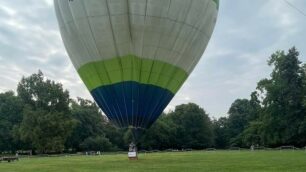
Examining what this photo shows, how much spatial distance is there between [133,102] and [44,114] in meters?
49.6

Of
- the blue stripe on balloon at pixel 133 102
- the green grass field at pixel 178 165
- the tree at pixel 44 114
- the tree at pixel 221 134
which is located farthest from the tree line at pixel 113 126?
the blue stripe on balloon at pixel 133 102

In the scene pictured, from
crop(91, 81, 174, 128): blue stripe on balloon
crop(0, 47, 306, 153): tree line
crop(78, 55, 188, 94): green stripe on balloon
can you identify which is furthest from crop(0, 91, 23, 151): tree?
crop(91, 81, 174, 128): blue stripe on balloon

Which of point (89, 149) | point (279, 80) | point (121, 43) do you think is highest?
point (279, 80)

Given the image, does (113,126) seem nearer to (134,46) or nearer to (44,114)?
(44,114)

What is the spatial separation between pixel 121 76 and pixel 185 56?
11.9 ft

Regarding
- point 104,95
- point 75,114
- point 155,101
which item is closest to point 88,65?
point 104,95

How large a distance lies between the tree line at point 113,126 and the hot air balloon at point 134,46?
123 feet

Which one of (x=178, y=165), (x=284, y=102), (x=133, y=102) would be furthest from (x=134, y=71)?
(x=284, y=102)

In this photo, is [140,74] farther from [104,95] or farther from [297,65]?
[297,65]

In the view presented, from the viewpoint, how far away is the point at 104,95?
2547 cm

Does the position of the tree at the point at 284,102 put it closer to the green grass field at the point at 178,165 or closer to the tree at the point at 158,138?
the tree at the point at 158,138

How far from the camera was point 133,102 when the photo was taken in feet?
81.2

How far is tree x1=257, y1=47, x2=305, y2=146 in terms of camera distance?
223 feet

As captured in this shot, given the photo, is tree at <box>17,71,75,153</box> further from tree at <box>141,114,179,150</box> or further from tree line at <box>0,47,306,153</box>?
tree at <box>141,114,179,150</box>
